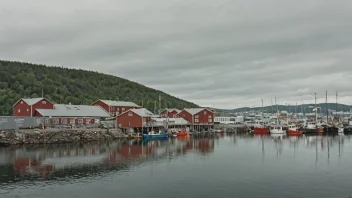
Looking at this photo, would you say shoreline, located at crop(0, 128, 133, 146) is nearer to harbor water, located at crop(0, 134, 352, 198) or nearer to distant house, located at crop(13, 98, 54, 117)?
distant house, located at crop(13, 98, 54, 117)

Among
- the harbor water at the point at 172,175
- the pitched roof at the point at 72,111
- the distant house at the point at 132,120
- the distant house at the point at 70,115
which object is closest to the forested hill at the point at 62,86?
the pitched roof at the point at 72,111

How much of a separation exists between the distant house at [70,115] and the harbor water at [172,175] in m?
23.9

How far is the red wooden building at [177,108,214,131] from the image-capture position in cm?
10238

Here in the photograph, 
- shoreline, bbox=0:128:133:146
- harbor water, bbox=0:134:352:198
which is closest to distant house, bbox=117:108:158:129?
shoreline, bbox=0:128:133:146

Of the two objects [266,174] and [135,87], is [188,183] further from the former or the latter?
[135,87]

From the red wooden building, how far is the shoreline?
3491cm

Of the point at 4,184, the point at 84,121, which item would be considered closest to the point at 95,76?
the point at 84,121

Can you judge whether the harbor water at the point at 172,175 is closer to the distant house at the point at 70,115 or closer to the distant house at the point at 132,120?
the distant house at the point at 70,115

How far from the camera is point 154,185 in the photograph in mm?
27016

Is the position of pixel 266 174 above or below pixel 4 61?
below

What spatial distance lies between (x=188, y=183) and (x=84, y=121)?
5032cm

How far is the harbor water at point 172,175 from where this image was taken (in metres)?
24.6

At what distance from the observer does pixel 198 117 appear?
10294cm

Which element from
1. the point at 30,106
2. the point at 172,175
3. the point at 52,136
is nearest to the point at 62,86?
the point at 30,106
